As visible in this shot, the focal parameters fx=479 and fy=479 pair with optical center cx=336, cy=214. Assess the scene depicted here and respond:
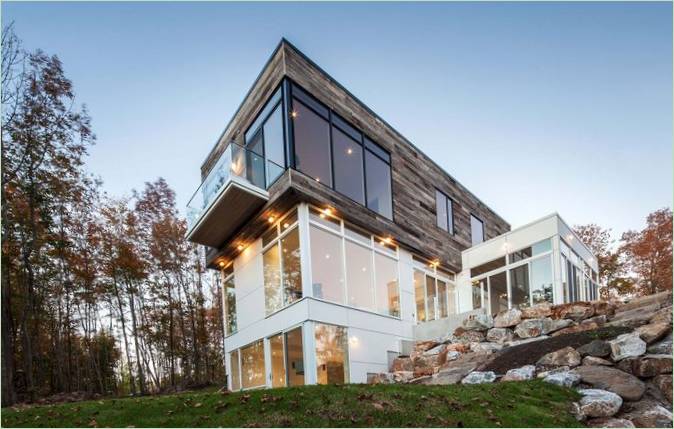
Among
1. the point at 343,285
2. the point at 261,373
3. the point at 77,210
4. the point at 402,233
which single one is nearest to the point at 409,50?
the point at 402,233

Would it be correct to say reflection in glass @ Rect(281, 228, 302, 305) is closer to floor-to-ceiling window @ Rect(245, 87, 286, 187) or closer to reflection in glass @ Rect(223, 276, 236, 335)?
floor-to-ceiling window @ Rect(245, 87, 286, 187)

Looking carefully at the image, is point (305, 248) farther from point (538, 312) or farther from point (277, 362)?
point (538, 312)

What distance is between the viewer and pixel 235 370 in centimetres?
1398

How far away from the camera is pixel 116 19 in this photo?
13320 millimetres

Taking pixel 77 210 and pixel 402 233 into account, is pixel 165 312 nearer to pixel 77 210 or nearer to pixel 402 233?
pixel 77 210

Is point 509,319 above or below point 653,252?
below

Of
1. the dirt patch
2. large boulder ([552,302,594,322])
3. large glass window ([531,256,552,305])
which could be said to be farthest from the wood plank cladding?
the dirt patch

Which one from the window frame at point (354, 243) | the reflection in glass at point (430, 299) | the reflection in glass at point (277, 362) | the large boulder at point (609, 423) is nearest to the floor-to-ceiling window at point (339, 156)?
the window frame at point (354, 243)

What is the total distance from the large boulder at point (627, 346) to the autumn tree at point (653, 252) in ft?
61.1

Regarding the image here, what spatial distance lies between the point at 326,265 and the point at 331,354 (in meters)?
2.08

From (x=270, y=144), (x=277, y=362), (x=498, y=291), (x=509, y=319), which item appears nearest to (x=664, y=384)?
(x=509, y=319)

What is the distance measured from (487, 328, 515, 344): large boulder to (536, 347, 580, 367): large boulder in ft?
8.77

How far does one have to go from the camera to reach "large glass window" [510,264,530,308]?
1513 centimetres

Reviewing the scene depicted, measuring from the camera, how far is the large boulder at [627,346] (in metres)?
7.80
